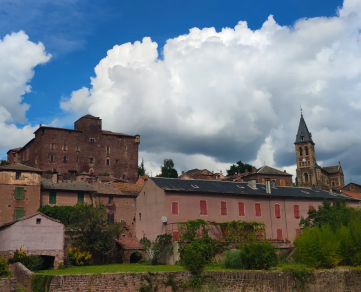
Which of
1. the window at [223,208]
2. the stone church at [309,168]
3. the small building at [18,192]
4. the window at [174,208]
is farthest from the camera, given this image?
the stone church at [309,168]

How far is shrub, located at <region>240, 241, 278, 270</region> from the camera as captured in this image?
2586cm

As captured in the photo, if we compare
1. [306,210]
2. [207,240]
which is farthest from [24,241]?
[306,210]

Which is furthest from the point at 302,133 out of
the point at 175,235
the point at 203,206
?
the point at 175,235

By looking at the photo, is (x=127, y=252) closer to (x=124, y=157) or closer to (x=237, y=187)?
(x=237, y=187)

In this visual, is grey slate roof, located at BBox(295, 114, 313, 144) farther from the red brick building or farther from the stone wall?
the stone wall

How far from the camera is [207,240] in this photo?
33156 millimetres

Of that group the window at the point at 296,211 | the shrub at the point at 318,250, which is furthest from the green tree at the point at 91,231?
the window at the point at 296,211

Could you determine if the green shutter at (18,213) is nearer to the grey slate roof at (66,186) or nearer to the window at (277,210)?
the grey slate roof at (66,186)

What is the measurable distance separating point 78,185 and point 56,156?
101ft

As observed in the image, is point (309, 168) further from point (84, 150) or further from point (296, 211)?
point (296, 211)

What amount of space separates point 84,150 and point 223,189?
4500 cm

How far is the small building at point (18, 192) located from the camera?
41344 millimetres

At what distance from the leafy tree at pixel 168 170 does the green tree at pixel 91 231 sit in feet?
158

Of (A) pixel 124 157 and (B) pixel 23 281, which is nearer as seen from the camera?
(B) pixel 23 281
